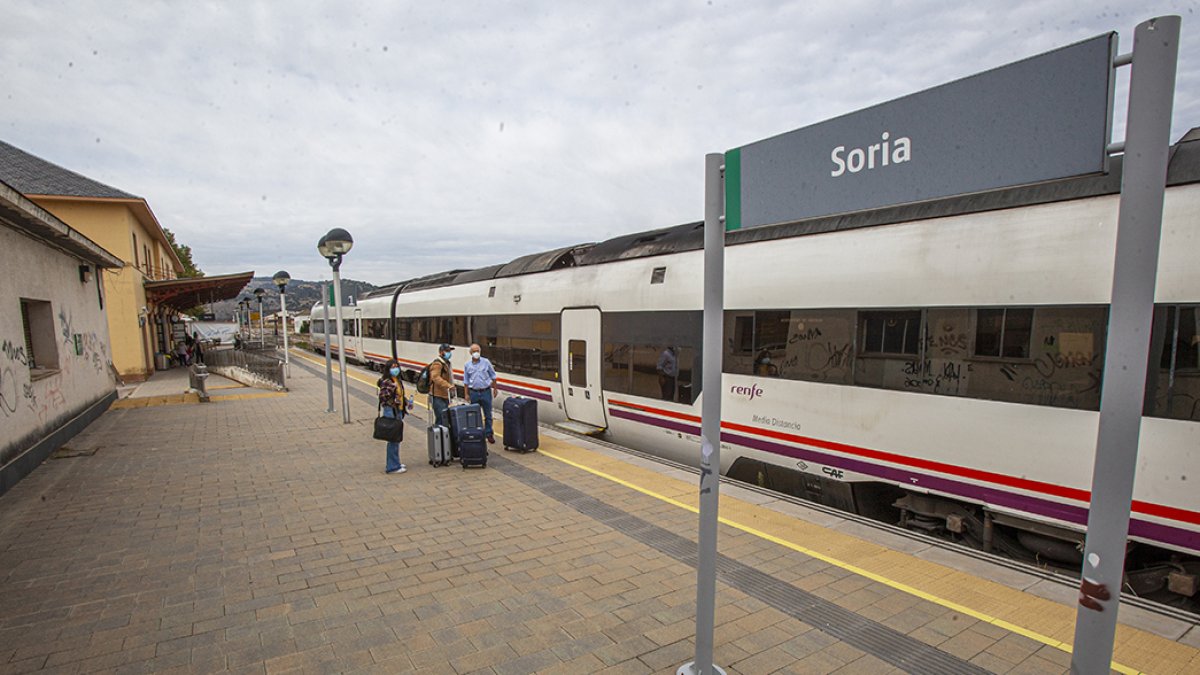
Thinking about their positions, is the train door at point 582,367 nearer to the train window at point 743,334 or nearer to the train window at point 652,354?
the train window at point 652,354

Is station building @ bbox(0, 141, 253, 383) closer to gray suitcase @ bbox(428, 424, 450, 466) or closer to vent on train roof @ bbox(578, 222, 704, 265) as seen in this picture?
gray suitcase @ bbox(428, 424, 450, 466)

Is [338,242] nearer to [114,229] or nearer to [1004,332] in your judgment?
[1004,332]

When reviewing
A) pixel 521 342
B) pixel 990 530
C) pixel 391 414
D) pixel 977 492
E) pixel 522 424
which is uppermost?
pixel 521 342

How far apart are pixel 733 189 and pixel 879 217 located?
3306 millimetres

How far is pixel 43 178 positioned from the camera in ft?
59.0

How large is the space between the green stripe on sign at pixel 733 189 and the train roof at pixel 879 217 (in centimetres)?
92

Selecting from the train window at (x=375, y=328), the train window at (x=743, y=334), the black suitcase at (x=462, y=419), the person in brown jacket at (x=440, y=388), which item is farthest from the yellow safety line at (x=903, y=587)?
the train window at (x=375, y=328)

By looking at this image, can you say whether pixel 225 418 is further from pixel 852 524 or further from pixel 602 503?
pixel 852 524

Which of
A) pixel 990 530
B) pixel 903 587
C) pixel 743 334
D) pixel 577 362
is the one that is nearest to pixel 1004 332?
pixel 990 530

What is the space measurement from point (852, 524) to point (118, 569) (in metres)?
6.02

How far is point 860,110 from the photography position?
6.99 feet

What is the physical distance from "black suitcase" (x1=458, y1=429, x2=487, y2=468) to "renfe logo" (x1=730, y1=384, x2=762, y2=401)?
3193mm

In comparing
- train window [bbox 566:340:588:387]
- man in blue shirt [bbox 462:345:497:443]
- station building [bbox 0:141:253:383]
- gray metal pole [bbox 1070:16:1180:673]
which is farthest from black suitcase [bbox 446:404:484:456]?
station building [bbox 0:141:253:383]

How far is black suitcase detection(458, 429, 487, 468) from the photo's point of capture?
708 centimetres
